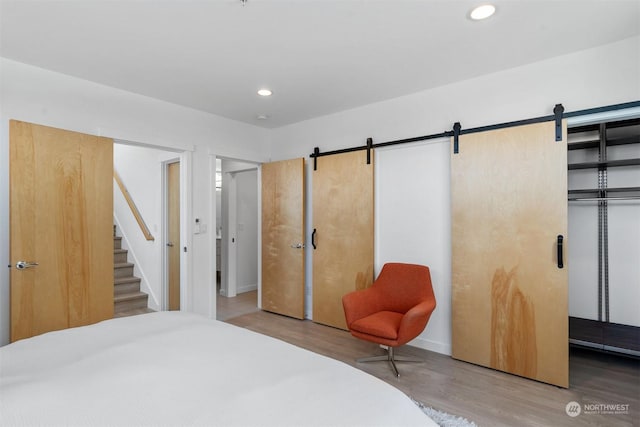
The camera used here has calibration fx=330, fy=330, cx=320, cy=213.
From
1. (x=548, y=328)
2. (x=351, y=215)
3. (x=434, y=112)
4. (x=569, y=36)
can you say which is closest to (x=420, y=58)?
(x=434, y=112)

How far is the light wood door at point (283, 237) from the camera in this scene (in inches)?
168

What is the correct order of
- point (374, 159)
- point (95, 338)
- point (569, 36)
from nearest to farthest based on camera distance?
1. point (95, 338)
2. point (569, 36)
3. point (374, 159)

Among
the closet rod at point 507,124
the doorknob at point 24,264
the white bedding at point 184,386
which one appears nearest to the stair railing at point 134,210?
the doorknob at point 24,264

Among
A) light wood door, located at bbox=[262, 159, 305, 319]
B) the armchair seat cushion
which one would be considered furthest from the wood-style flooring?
light wood door, located at bbox=[262, 159, 305, 319]

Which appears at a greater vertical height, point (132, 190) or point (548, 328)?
point (132, 190)

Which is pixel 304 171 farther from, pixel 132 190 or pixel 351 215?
pixel 132 190

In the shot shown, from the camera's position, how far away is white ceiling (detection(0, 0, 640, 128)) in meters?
2.01

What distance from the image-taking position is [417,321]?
265 centimetres

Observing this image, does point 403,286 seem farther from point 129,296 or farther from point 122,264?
point 122,264

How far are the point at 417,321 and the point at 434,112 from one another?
2.01 m

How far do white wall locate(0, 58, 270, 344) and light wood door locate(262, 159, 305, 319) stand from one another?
52cm

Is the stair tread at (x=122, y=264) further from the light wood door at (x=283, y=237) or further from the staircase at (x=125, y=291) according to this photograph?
the light wood door at (x=283, y=237)

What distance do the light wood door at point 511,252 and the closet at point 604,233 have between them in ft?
1.67

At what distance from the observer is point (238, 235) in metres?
5.77
